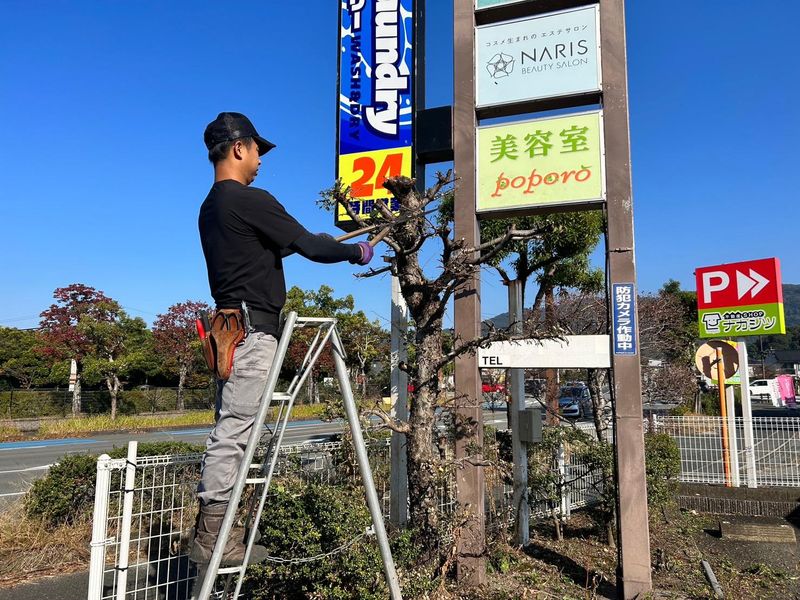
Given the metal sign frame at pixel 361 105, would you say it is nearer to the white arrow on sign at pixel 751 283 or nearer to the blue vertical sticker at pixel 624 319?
the blue vertical sticker at pixel 624 319

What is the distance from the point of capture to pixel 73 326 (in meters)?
24.6

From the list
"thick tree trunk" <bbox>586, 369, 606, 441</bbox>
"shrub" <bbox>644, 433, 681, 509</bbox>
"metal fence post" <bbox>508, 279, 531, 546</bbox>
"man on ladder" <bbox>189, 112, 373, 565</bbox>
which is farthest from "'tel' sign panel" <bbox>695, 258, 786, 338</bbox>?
Result: "man on ladder" <bbox>189, 112, 373, 565</bbox>

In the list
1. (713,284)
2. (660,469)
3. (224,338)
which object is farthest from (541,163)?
(713,284)

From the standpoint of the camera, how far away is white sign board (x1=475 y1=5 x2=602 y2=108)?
4984mm

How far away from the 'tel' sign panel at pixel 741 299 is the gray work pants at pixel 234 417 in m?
9.38

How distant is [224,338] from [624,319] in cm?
346

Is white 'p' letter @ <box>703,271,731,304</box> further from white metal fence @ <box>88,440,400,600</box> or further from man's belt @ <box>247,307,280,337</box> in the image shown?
man's belt @ <box>247,307,280,337</box>

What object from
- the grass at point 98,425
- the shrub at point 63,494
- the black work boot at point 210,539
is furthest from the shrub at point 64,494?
the grass at point 98,425

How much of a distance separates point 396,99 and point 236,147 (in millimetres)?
3436

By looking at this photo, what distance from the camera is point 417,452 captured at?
4062 millimetres

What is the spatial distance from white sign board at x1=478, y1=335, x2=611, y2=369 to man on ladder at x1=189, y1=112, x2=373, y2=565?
2.66 meters

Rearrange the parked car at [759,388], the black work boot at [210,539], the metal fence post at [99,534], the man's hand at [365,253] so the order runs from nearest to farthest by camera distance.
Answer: the black work boot at [210,539] → the man's hand at [365,253] → the metal fence post at [99,534] → the parked car at [759,388]

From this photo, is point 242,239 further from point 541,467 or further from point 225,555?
point 541,467

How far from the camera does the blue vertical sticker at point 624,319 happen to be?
4633mm
